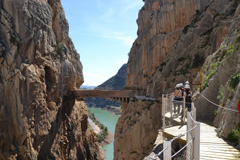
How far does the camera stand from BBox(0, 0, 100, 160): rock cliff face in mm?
21781

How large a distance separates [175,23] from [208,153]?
2615cm

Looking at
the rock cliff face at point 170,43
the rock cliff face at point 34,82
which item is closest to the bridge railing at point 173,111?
the rock cliff face at point 170,43

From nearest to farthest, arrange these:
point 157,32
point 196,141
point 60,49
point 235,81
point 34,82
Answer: point 196,141 < point 235,81 < point 34,82 < point 60,49 < point 157,32

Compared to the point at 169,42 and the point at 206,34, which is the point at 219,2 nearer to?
the point at 206,34

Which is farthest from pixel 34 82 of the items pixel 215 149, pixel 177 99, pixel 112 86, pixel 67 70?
pixel 112 86

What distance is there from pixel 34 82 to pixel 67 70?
6912 millimetres

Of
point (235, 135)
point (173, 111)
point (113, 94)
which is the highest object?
point (113, 94)

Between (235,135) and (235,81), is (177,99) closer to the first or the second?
(235,81)

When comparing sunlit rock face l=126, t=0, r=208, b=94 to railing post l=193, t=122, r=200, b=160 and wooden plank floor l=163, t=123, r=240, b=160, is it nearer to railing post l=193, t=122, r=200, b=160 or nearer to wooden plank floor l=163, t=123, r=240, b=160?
wooden plank floor l=163, t=123, r=240, b=160

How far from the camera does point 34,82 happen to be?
23203 mm

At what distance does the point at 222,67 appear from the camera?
9.52 metres

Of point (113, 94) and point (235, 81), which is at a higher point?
point (235, 81)

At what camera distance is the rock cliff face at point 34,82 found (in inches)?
858

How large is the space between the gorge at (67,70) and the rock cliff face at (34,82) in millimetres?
97
